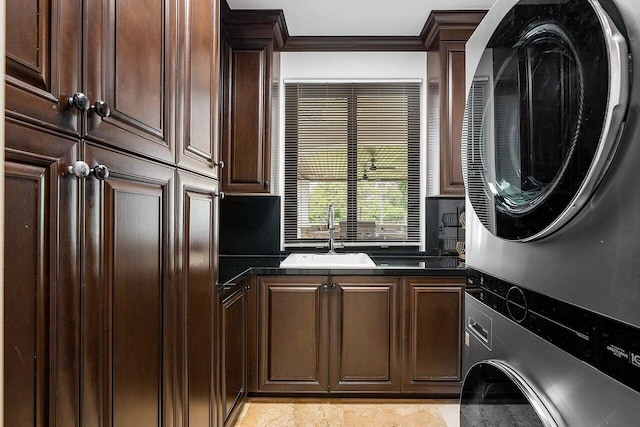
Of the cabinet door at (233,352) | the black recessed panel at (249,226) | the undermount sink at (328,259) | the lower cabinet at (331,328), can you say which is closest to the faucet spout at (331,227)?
the undermount sink at (328,259)

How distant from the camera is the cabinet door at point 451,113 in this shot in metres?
2.66

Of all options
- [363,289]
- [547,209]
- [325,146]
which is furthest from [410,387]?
[547,209]

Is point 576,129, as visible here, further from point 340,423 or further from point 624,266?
point 340,423

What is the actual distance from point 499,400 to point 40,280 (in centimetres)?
95

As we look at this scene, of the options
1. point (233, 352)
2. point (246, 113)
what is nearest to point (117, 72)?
point (233, 352)

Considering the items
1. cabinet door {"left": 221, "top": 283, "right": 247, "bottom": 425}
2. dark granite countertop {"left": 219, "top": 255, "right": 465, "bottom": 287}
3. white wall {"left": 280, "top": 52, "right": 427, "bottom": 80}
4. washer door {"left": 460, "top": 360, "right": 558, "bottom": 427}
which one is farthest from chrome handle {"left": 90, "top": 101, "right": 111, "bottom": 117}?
white wall {"left": 280, "top": 52, "right": 427, "bottom": 80}

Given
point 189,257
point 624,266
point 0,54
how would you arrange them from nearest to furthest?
point 0,54, point 624,266, point 189,257

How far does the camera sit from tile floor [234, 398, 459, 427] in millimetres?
2242

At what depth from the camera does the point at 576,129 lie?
2.09 feet

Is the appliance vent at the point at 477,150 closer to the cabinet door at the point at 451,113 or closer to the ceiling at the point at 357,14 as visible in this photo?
the cabinet door at the point at 451,113

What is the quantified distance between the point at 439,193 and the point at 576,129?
2.07 metres

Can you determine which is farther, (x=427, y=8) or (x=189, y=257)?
(x=427, y=8)

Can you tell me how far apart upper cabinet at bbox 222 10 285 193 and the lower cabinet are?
2.29ft

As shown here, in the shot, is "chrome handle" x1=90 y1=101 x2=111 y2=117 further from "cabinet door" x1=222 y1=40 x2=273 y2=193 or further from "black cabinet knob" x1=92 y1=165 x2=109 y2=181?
"cabinet door" x1=222 y1=40 x2=273 y2=193
